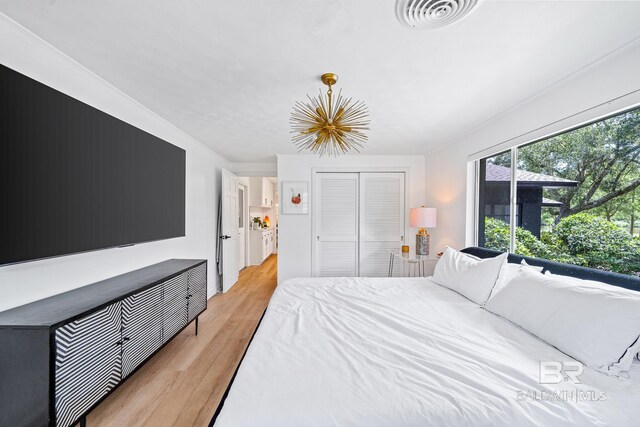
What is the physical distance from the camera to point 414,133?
329 cm

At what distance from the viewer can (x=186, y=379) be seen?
197 cm

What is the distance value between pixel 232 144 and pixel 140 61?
1980 mm

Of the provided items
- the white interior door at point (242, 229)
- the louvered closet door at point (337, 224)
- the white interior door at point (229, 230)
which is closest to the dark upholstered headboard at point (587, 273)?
the louvered closet door at point (337, 224)

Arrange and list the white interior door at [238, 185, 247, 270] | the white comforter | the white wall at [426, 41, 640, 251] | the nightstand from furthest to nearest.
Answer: the white interior door at [238, 185, 247, 270] < the nightstand < the white wall at [426, 41, 640, 251] < the white comforter

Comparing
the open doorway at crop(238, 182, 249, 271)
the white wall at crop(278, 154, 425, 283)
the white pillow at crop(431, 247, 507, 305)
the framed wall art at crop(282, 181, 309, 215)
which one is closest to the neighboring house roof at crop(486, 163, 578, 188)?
the white pillow at crop(431, 247, 507, 305)

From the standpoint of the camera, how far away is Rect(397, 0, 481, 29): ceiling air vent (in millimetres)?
1213

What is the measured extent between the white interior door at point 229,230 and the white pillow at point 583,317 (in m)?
3.82

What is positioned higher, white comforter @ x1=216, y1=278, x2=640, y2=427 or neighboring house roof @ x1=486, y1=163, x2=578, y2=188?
neighboring house roof @ x1=486, y1=163, x2=578, y2=188

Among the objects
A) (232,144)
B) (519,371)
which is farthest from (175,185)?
(519,371)

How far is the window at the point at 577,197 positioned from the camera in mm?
1632

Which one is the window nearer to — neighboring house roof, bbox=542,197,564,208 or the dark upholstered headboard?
neighboring house roof, bbox=542,197,564,208

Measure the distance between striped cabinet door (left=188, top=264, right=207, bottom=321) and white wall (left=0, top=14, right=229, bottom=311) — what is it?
0.43 metres

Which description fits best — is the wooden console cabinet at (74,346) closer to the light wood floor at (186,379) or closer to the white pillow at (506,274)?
the light wood floor at (186,379)

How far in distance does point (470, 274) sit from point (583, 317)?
34.4 inches
